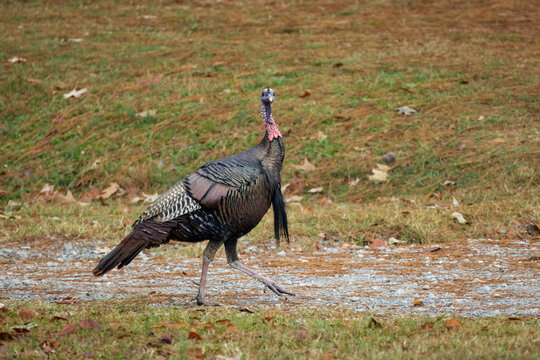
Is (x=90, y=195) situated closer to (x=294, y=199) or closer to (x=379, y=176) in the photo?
(x=294, y=199)

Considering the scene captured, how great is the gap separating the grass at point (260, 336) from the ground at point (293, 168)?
2 centimetres

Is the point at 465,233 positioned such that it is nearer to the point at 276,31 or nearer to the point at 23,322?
the point at 23,322

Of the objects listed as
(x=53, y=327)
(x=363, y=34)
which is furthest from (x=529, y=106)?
(x=53, y=327)

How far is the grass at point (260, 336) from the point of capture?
4.05 m

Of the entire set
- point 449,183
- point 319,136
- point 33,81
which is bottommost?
point 449,183

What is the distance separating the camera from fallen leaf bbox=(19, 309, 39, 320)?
4.82m

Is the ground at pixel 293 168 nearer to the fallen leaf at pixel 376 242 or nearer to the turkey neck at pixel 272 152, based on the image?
the fallen leaf at pixel 376 242

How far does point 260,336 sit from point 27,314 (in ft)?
5.30

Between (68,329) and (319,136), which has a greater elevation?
(68,329)

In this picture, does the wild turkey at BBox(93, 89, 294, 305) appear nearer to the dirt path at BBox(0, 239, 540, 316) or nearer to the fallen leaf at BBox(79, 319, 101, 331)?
the dirt path at BBox(0, 239, 540, 316)

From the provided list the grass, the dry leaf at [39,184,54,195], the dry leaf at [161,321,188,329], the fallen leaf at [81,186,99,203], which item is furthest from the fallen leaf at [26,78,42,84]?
the dry leaf at [161,321,188,329]

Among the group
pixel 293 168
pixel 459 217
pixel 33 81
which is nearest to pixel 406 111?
pixel 293 168

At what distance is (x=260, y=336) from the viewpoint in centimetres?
438

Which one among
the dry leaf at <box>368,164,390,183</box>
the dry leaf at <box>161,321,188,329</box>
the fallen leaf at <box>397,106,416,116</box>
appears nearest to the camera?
the dry leaf at <box>161,321,188,329</box>
